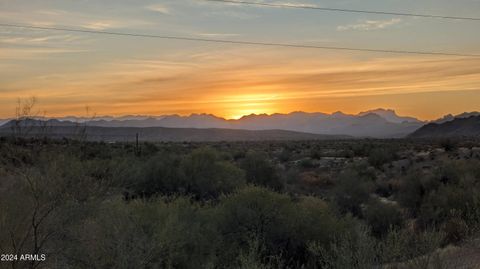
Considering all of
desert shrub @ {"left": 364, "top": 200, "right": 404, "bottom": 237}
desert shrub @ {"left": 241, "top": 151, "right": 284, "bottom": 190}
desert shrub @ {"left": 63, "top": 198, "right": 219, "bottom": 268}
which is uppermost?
desert shrub @ {"left": 63, "top": 198, "right": 219, "bottom": 268}

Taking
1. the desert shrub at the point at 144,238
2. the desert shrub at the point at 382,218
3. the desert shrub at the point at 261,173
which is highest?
the desert shrub at the point at 144,238

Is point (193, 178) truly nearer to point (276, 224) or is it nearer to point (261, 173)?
point (261, 173)

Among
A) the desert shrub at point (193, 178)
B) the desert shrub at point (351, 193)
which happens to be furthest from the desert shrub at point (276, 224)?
the desert shrub at point (351, 193)

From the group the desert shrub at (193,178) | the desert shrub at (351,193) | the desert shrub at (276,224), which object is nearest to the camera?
the desert shrub at (276,224)

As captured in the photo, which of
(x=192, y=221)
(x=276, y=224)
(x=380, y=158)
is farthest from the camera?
(x=380, y=158)

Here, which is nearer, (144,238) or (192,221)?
(144,238)

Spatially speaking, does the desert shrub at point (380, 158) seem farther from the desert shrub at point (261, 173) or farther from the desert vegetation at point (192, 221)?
the desert vegetation at point (192, 221)

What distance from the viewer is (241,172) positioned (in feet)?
85.8

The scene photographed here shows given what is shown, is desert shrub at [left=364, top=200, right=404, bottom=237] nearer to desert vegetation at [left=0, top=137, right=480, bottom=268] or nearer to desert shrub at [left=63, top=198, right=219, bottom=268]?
desert vegetation at [left=0, top=137, right=480, bottom=268]

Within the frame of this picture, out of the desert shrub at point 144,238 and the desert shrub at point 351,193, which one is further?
the desert shrub at point 351,193

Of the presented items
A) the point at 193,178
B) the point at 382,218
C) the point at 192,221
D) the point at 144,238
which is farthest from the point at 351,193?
the point at 144,238

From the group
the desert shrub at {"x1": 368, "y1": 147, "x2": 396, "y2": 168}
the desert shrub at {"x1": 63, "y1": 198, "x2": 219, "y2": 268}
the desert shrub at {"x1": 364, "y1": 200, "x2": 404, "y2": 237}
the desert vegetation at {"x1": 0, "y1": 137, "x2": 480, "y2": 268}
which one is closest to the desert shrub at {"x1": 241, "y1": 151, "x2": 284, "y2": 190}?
the desert vegetation at {"x1": 0, "y1": 137, "x2": 480, "y2": 268}

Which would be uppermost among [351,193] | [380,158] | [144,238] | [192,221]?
[144,238]

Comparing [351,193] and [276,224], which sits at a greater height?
[276,224]
